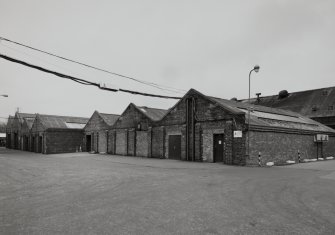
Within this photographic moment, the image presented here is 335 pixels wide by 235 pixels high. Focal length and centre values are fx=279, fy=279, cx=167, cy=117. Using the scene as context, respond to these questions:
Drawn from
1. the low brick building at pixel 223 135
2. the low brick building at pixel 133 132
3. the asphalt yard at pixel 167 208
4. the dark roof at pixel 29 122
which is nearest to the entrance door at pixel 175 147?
the low brick building at pixel 223 135

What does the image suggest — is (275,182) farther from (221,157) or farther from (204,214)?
(221,157)

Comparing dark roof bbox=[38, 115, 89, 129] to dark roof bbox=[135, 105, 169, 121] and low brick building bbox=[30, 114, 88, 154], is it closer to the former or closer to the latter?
low brick building bbox=[30, 114, 88, 154]

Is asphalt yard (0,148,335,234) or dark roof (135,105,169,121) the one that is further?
dark roof (135,105,169,121)

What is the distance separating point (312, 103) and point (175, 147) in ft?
87.5

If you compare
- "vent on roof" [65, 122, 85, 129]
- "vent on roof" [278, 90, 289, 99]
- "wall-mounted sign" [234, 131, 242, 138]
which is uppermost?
"vent on roof" [278, 90, 289, 99]

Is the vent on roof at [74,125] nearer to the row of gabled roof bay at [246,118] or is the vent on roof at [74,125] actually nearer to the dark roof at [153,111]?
the row of gabled roof bay at [246,118]

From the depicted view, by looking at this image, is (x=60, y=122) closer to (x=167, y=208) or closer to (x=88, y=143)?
(x=88, y=143)

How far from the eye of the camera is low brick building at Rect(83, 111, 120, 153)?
36.8 meters

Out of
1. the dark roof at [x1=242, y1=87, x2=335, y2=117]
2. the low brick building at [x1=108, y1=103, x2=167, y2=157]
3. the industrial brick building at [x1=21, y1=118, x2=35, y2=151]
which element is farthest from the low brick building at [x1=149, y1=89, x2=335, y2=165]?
the industrial brick building at [x1=21, y1=118, x2=35, y2=151]

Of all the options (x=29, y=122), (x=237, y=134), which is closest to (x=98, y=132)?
(x=29, y=122)

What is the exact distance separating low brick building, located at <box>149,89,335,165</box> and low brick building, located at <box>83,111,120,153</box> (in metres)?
10.5

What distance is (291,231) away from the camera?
5.56 metres

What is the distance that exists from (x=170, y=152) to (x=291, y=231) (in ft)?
69.0

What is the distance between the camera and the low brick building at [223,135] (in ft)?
65.9
